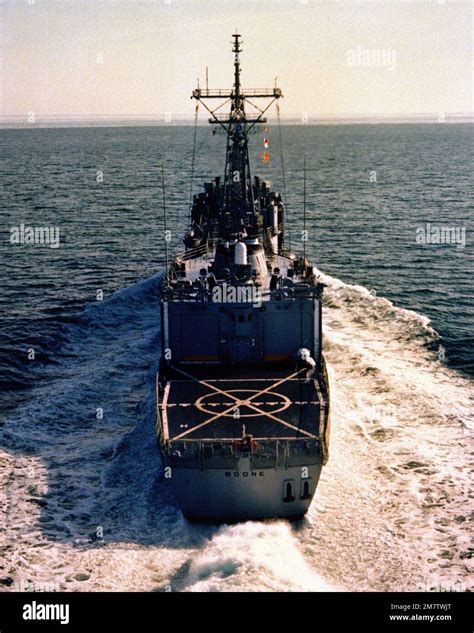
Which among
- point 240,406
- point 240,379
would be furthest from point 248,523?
point 240,379

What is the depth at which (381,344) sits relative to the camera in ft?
140

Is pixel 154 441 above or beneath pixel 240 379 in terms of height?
beneath

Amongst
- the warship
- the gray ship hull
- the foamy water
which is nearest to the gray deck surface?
the warship

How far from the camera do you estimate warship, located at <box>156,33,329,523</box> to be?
78.6 feet

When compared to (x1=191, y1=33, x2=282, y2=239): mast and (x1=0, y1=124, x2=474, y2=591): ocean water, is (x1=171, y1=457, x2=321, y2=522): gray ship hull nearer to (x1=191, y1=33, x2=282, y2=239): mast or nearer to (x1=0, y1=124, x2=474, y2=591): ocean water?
(x1=0, y1=124, x2=474, y2=591): ocean water

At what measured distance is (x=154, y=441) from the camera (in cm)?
3059

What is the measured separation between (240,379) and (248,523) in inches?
289

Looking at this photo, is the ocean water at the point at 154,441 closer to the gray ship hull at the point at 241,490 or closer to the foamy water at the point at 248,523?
the foamy water at the point at 248,523

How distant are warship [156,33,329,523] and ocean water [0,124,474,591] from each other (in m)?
1.46

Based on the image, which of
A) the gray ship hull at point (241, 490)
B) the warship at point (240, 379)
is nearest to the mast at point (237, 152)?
the warship at point (240, 379)

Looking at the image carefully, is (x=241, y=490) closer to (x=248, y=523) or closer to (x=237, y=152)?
(x=248, y=523)

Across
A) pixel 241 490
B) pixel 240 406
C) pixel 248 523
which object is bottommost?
pixel 248 523

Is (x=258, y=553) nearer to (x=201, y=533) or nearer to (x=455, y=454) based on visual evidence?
(x=201, y=533)

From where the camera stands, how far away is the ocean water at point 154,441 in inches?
902
